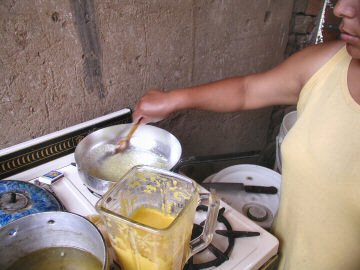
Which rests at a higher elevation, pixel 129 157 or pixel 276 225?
pixel 129 157

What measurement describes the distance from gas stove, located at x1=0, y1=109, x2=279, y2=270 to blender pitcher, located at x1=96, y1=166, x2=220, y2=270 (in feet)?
0.34

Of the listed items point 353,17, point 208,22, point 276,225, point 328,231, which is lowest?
point 276,225

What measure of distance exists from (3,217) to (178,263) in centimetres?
37

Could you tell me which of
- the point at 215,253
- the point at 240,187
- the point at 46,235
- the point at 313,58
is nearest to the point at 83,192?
the point at 46,235

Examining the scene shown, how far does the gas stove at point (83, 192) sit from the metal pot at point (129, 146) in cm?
6

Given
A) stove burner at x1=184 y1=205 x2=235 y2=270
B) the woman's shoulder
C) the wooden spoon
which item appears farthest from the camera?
the wooden spoon

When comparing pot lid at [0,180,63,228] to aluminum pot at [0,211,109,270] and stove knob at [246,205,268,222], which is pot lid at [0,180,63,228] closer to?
aluminum pot at [0,211,109,270]

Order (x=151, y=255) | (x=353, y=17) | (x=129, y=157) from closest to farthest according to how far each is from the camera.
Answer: (x=151, y=255) → (x=353, y=17) → (x=129, y=157)

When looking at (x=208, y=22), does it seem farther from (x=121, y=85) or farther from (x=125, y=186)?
(x=125, y=186)

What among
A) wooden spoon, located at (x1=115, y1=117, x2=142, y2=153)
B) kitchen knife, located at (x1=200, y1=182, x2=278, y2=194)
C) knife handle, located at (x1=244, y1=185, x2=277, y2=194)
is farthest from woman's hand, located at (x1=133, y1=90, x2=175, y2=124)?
knife handle, located at (x1=244, y1=185, x2=277, y2=194)

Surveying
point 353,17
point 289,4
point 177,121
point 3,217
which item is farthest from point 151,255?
point 289,4

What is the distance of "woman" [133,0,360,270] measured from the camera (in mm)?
668

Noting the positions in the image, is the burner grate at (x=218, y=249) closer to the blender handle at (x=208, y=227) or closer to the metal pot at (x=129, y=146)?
the blender handle at (x=208, y=227)

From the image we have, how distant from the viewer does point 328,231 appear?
29.0 inches
